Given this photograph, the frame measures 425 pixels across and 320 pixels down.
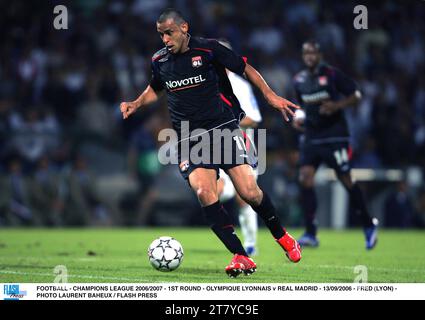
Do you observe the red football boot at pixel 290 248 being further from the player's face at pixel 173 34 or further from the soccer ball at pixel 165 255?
the player's face at pixel 173 34

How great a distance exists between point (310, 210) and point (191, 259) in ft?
8.60

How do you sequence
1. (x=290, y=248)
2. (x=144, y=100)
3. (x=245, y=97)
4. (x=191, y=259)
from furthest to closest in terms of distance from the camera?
(x=245, y=97)
(x=191, y=259)
(x=144, y=100)
(x=290, y=248)

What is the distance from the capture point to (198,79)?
8672mm

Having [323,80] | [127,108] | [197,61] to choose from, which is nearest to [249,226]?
[323,80]

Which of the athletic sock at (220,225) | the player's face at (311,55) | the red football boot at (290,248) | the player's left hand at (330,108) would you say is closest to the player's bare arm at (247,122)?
the player's left hand at (330,108)

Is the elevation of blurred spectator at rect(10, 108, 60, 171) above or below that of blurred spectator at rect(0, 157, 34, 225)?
above

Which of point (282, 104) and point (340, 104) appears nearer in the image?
point (282, 104)

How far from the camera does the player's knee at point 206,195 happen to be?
337 inches

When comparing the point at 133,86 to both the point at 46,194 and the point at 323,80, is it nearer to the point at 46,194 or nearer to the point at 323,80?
the point at 46,194

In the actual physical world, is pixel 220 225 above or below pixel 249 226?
above

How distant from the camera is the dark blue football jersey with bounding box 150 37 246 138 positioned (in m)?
8.64

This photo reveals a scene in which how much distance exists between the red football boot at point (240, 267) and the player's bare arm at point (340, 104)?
4159 mm

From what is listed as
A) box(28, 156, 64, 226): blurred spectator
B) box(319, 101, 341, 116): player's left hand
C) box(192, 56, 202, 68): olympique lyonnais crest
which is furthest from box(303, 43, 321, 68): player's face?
box(28, 156, 64, 226): blurred spectator

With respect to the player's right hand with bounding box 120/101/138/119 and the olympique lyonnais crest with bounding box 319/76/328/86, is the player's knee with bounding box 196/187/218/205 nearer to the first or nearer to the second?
the player's right hand with bounding box 120/101/138/119
